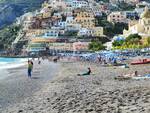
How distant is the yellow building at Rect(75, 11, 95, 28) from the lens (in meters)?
143

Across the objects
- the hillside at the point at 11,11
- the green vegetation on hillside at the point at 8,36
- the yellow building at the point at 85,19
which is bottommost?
the green vegetation on hillside at the point at 8,36

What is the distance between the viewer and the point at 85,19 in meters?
146

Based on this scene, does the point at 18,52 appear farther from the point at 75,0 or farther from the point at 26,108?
the point at 26,108

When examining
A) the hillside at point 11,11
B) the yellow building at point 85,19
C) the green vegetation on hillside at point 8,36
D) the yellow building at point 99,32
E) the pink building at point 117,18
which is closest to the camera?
the yellow building at point 99,32

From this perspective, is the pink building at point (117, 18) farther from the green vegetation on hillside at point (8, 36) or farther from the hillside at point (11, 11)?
the hillside at point (11, 11)

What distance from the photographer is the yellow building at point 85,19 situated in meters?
143

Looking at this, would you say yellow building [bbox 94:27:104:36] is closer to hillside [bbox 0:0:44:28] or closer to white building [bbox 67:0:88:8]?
white building [bbox 67:0:88:8]

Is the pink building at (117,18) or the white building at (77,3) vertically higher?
the white building at (77,3)

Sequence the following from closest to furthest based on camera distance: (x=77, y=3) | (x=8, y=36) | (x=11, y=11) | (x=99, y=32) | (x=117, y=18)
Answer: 1. (x=99, y=32)
2. (x=117, y=18)
3. (x=8, y=36)
4. (x=77, y=3)
5. (x=11, y=11)

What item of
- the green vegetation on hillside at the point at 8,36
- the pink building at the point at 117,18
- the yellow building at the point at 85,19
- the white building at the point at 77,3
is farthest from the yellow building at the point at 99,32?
the white building at the point at 77,3

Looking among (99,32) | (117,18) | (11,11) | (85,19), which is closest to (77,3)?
(85,19)

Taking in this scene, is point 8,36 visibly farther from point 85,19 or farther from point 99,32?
point 99,32

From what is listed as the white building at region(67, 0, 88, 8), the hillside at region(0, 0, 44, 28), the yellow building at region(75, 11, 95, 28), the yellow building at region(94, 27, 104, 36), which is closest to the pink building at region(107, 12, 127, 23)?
the yellow building at region(75, 11, 95, 28)

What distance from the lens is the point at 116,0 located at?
615 feet
